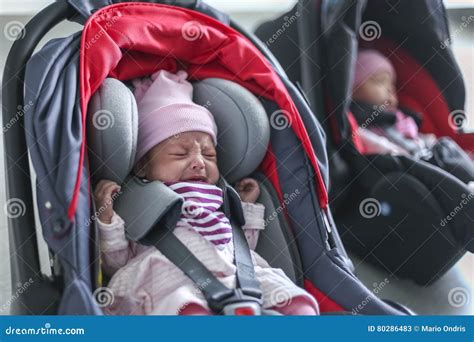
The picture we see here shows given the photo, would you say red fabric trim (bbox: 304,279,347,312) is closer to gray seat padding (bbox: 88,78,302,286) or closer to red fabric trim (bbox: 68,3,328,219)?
gray seat padding (bbox: 88,78,302,286)

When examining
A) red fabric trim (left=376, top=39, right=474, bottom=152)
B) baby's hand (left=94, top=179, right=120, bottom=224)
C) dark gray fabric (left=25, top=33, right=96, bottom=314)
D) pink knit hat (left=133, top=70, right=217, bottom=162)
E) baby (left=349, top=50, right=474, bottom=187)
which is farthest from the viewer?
red fabric trim (left=376, top=39, right=474, bottom=152)

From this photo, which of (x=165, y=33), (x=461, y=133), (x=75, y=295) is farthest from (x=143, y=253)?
(x=461, y=133)

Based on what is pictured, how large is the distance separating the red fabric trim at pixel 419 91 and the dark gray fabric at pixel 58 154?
0.91 m

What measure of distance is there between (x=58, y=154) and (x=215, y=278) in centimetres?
34

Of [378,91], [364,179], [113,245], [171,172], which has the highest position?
[378,91]

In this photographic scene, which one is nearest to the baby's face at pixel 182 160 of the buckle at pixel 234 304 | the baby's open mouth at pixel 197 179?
the baby's open mouth at pixel 197 179

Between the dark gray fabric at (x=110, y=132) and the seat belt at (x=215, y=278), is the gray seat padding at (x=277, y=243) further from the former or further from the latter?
the dark gray fabric at (x=110, y=132)

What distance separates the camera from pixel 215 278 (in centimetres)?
135

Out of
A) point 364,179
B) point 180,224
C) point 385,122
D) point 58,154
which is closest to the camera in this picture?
point 58,154

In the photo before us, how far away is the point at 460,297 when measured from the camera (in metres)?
1.65

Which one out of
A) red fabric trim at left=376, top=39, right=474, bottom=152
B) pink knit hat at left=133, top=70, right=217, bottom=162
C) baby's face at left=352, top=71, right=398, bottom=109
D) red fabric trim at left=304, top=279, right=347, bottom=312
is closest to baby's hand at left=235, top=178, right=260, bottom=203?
pink knit hat at left=133, top=70, right=217, bottom=162

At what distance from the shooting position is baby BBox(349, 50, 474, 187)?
1839 millimetres

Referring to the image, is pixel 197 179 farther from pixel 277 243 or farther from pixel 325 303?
pixel 325 303

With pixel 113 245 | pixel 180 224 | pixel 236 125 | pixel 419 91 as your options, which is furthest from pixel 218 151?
pixel 419 91
